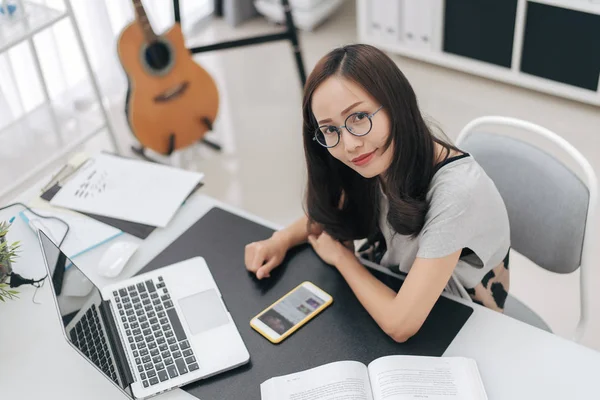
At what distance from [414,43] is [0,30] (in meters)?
1.82

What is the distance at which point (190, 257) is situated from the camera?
157 cm

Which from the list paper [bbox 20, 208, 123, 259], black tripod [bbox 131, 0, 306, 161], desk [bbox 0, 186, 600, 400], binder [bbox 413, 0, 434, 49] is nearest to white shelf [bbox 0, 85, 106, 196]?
black tripod [bbox 131, 0, 306, 161]

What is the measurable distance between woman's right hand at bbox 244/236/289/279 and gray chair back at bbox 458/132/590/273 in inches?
19.9

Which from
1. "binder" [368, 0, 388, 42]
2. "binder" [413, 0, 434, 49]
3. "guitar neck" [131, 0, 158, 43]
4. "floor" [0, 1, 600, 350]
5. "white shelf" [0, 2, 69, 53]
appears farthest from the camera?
"binder" [368, 0, 388, 42]

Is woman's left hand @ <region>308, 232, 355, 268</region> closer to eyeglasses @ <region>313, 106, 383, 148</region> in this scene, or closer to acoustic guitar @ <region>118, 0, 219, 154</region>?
eyeglasses @ <region>313, 106, 383, 148</region>

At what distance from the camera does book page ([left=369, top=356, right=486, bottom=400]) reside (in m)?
1.21

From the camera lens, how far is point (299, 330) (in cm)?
138

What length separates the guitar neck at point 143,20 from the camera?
2.48 meters

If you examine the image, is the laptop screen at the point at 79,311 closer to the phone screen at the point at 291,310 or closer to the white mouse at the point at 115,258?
the white mouse at the point at 115,258

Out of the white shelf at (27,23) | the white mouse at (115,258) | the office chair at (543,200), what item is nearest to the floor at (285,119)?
the office chair at (543,200)

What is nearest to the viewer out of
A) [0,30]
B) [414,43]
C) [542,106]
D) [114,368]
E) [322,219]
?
[114,368]

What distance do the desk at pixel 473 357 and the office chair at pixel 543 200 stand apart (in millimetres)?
253

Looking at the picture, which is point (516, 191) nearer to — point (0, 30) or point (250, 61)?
point (0, 30)

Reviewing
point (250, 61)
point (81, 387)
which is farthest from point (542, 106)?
point (81, 387)
